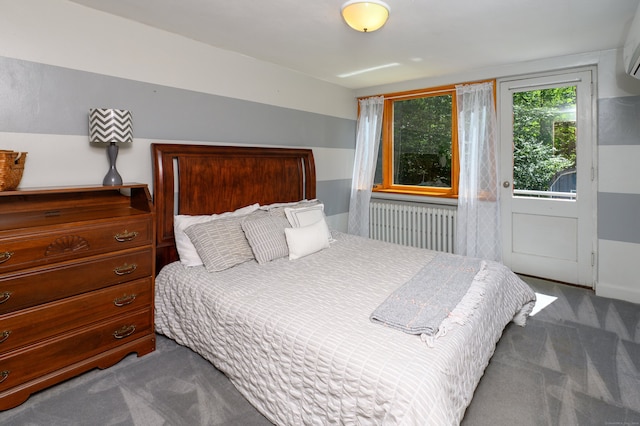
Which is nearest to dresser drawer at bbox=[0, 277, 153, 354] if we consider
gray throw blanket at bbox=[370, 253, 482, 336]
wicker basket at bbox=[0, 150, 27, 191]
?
wicker basket at bbox=[0, 150, 27, 191]

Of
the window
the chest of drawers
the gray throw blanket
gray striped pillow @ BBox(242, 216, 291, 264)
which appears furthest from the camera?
the window

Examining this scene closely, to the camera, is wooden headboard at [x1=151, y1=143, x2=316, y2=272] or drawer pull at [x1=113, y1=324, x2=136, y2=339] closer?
drawer pull at [x1=113, y1=324, x2=136, y2=339]

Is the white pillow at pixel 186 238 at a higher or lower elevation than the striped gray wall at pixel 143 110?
lower

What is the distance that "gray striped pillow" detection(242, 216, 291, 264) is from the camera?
266 centimetres

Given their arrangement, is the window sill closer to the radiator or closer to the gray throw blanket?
the radiator

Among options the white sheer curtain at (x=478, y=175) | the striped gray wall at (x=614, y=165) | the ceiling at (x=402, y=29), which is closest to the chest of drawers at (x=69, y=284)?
the ceiling at (x=402, y=29)

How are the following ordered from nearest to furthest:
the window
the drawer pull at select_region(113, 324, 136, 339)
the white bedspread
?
1. the white bedspread
2. the drawer pull at select_region(113, 324, 136, 339)
3. the window

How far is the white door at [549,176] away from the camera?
3336 mm

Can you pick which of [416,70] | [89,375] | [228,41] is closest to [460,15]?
[416,70]

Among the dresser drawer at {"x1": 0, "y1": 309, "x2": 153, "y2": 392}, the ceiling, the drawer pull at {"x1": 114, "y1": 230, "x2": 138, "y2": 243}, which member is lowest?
the dresser drawer at {"x1": 0, "y1": 309, "x2": 153, "y2": 392}

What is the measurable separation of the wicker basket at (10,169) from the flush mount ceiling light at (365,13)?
2.03m

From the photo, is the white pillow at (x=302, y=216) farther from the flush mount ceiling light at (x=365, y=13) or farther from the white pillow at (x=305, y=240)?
the flush mount ceiling light at (x=365, y=13)

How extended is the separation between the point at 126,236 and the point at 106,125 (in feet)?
2.37

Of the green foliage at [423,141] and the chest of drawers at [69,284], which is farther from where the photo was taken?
the green foliage at [423,141]
